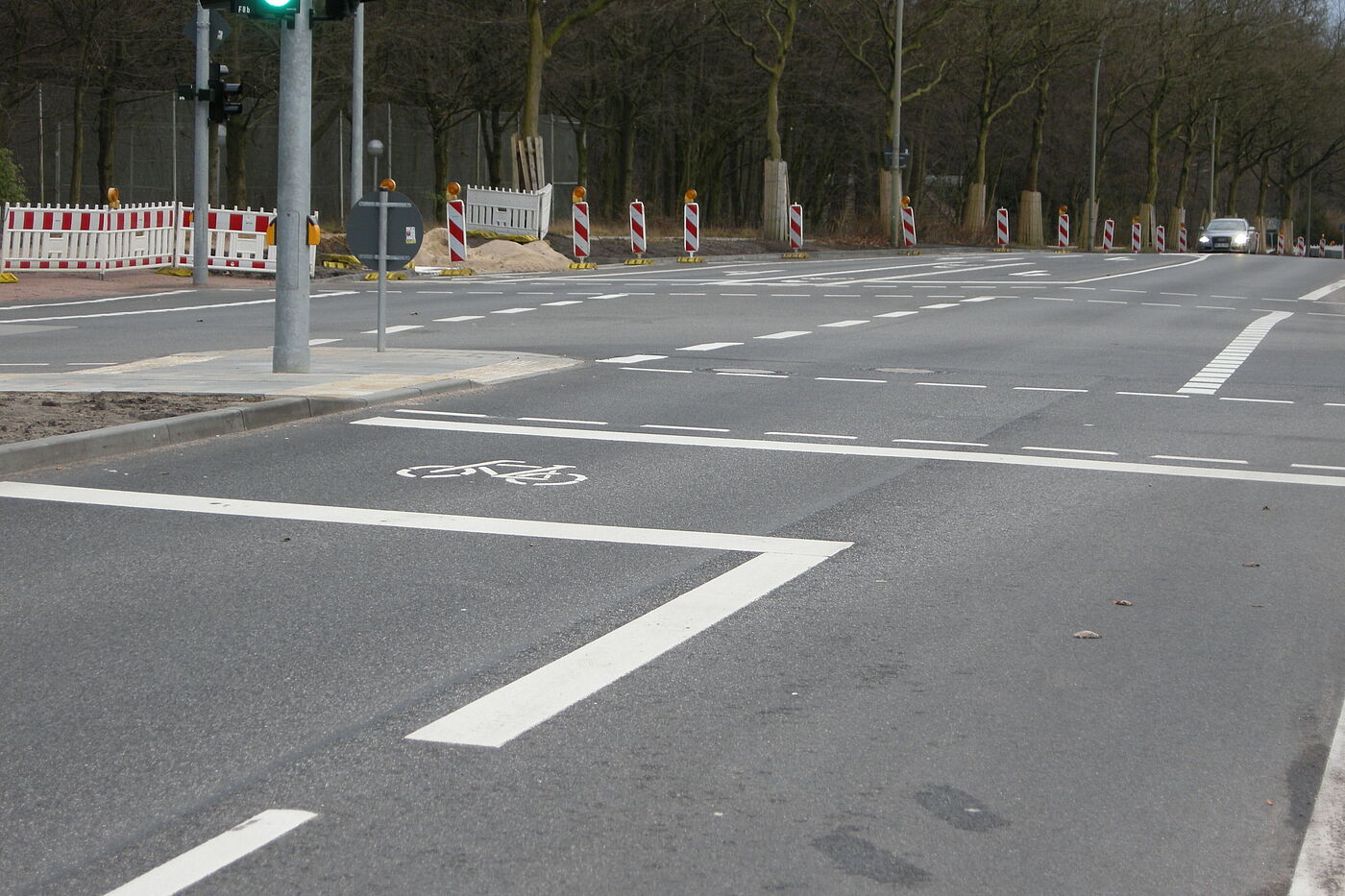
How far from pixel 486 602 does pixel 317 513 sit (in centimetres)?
203

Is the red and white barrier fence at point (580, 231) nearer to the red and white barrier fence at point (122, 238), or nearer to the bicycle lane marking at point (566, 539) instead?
the red and white barrier fence at point (122, 238)

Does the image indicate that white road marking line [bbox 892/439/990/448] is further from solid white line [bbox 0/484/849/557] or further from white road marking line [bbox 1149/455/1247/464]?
solid white line [bbox 0/484/849/557]

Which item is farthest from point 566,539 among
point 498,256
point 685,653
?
point 498,256

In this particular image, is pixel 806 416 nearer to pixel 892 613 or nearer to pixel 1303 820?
pixel 892 613

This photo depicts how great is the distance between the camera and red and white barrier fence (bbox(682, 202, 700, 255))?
1518 inches

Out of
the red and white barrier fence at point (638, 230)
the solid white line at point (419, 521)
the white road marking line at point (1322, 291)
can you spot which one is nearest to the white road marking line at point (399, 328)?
the solid white line at point (419, 521)

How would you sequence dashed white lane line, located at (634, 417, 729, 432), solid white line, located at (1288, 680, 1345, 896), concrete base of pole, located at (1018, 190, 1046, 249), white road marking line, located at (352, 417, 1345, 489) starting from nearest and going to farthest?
solid white line, located at (1288, 680, 1345, 896) < white road marking line, located at (352, 417, 1345, 489) < dashed white lane line, located at (634, 417, 729, 432) < concrete base of pole, located at (1018, 190, 1046, 249)

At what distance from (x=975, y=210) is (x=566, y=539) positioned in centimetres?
5470

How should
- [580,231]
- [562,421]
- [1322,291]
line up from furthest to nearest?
[580,231], [1322,291], [562,421]

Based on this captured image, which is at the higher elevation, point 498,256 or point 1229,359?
point 498,256

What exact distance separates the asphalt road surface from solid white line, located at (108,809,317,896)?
0.01 m

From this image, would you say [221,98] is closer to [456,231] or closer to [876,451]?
[456,231]

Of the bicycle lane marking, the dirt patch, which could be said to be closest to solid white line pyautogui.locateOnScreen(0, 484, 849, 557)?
the bicycle lane marking

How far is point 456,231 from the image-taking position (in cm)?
3225
